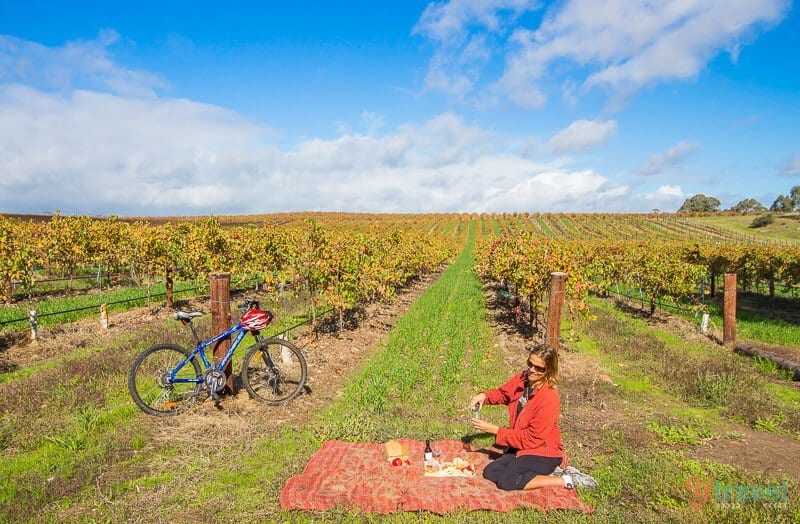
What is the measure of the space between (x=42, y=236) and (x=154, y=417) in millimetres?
19476

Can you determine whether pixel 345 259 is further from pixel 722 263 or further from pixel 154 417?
pixel 722 263

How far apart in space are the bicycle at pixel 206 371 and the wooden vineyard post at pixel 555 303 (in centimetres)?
440

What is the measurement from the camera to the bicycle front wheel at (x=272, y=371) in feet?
22.2

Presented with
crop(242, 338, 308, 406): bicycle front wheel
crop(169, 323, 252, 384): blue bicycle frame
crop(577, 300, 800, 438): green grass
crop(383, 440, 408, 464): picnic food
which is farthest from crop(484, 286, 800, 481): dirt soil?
crop(169, 323, 252, 384): blue bicycle frame

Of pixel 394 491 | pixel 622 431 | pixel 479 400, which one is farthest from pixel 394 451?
pixel 622 431

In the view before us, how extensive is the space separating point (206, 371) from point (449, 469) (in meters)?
3.82

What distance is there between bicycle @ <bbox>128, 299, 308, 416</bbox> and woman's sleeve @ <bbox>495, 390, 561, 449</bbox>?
3627 mm

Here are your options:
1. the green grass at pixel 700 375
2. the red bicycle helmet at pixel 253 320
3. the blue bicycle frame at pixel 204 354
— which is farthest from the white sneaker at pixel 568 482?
the blue bicycle frame at pixel 204 354

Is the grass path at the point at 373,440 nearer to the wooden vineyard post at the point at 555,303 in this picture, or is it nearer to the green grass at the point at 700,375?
the green grass at the point at 700,375

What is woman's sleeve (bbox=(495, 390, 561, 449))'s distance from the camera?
14.9 ft

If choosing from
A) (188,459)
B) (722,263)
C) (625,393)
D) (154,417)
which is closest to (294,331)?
(154,417)

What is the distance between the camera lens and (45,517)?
4035mm

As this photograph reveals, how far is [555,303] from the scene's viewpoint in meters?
7.75

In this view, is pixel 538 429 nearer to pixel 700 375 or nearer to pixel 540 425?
pixel 540 425
